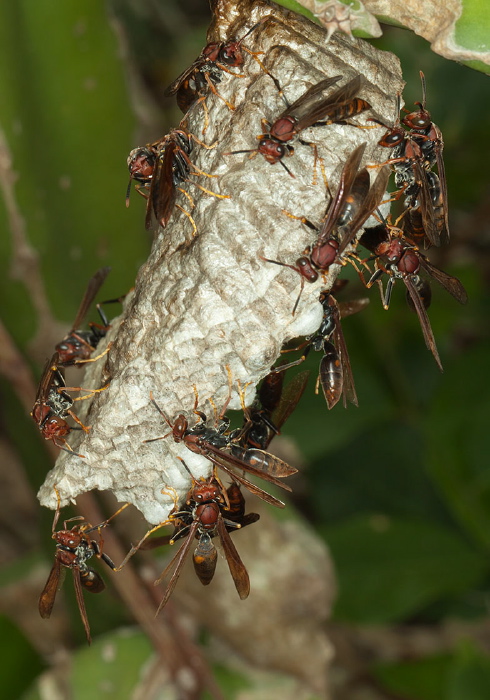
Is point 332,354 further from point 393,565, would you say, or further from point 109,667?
point 393,565

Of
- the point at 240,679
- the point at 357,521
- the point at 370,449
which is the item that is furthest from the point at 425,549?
the point at 240,679

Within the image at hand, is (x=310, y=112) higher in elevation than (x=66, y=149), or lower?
higher

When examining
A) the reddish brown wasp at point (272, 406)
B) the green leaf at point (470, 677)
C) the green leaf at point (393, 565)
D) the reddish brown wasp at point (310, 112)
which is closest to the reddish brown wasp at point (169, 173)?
the reddish brown wasp at point (310, 112)

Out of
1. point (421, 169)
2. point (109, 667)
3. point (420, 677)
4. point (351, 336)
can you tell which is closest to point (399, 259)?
point (421, 169)

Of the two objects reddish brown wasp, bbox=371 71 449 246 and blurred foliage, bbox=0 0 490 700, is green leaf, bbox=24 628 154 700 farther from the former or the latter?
reddish brown wasp, bbox=371 71 449 246

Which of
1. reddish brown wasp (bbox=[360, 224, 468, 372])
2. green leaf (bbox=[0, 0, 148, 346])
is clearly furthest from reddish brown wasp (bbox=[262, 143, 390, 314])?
green leaf (bbox=[0, 0, 148, 346])

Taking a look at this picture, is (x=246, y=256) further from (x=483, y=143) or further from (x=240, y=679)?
(x=483, y=143)
